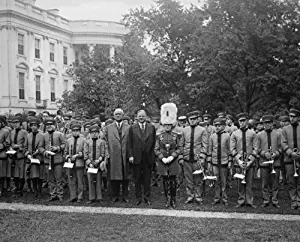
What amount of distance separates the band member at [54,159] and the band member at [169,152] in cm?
272

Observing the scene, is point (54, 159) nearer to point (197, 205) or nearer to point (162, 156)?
point (162, 156)

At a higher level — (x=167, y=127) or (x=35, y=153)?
(x=167, y=127)

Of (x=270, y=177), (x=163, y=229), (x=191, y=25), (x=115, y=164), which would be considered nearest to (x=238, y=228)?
(x=163, y=229)

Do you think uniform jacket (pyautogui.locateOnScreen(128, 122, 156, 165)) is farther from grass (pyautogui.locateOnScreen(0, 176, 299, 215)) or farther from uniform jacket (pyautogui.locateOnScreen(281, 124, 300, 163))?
uniform jacket (pyautogui.locateOnScreen(281, 124, 300, 163))

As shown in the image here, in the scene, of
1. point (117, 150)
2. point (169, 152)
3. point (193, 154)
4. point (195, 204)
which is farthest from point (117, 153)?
point (195, 204)

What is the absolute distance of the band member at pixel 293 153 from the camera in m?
10.2

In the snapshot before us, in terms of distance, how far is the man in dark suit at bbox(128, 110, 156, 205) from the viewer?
1116cm

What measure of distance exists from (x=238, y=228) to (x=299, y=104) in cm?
1378

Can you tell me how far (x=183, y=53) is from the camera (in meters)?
26.6

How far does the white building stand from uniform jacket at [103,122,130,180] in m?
31.2

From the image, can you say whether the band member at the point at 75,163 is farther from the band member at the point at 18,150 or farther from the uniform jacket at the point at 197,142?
the uniform jacket at the point at 197,142

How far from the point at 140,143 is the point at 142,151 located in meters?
0.22

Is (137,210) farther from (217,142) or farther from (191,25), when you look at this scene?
(191,25)

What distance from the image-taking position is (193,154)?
1091cm
